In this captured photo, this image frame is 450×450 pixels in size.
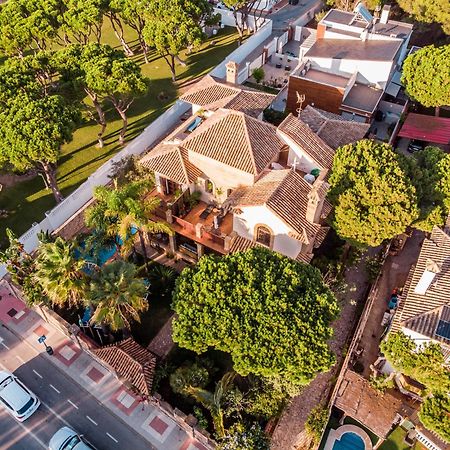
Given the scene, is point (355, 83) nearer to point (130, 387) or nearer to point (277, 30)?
point (277, 30)

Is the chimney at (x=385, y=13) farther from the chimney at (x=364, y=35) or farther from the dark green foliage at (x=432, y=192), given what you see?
the dark green foliage at (x=432, y=192)

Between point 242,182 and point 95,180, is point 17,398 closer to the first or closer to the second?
point 95,180

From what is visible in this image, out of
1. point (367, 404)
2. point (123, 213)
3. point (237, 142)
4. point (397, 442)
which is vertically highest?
point (237, 142)

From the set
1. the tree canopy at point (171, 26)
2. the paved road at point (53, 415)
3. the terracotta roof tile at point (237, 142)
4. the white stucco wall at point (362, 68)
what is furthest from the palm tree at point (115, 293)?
the white stucco wall at point (362, 68)

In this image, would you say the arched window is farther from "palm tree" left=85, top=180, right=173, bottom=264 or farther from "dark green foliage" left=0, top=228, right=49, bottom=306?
"dark green foliage" left=0, top=228, right=49, bottom=306

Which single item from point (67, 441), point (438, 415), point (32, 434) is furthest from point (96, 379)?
point (438, 415)

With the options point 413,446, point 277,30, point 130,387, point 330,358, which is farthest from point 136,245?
point 277,30
